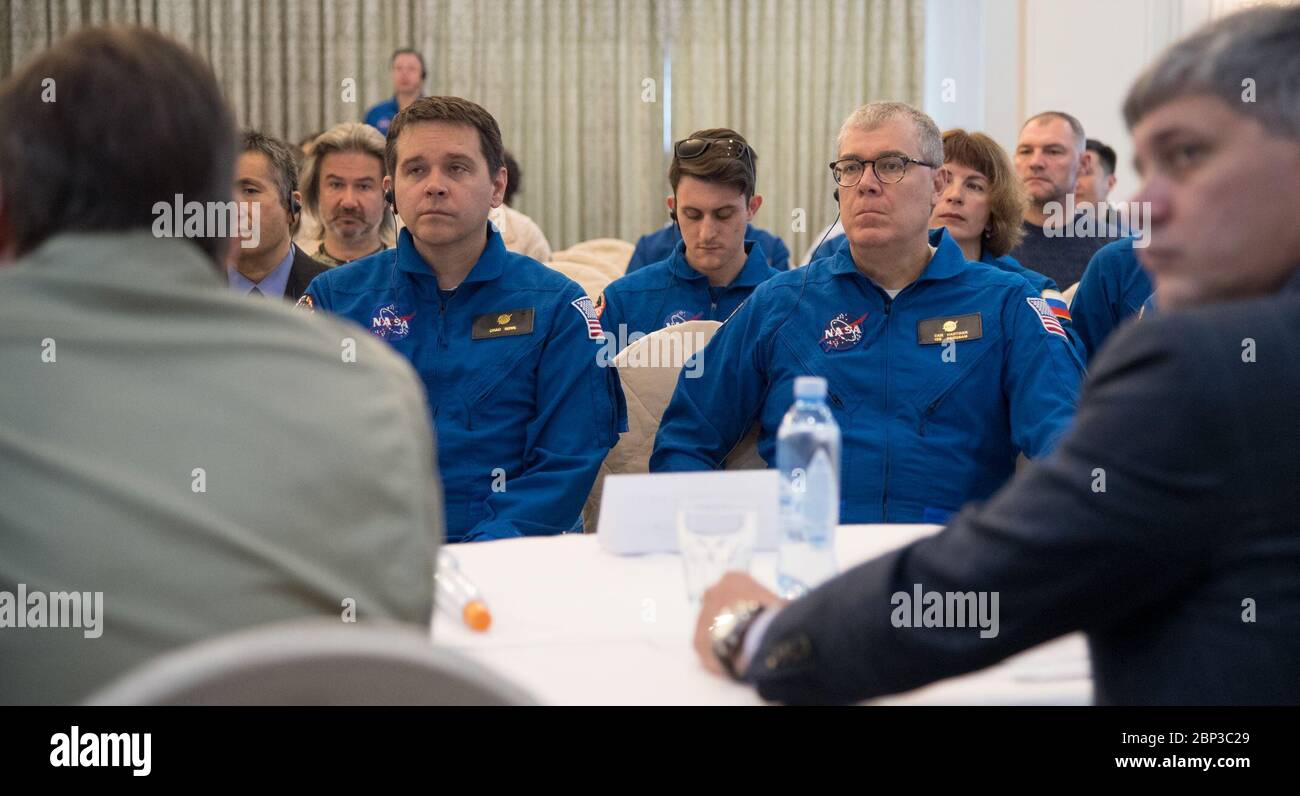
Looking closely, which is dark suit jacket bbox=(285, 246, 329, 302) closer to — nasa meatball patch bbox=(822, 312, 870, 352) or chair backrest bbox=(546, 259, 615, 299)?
nasa meatball patch bbox=(822, 312, 870, 352)

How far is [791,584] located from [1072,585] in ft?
2.28

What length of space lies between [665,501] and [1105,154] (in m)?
5.15

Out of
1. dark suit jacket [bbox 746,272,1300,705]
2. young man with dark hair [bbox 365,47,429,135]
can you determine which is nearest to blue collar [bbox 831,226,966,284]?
dark suit jacket [bbox 746,272,1300,705]

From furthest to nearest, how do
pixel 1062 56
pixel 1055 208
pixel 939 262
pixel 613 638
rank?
pixel 1062 56 < pixel 1055 208 < pixel 939 262 < pixel 613 638

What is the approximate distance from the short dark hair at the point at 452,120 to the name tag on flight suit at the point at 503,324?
16.3 inches

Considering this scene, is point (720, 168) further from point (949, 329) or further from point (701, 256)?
point (949, 329)

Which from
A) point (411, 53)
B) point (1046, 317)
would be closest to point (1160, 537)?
point (1046, 317)

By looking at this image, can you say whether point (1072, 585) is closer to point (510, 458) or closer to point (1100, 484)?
point (1100, 484)

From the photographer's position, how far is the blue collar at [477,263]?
3.00m

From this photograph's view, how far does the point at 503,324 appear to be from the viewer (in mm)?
2953

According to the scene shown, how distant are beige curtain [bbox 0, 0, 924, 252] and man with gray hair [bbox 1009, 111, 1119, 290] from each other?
3204 mm

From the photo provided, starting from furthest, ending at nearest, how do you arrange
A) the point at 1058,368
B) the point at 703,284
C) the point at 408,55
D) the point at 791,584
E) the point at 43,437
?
the point at 408,55 < the point at 703,284 < the point at 1058,368 < the point at 791,584 < the point at 43,437
